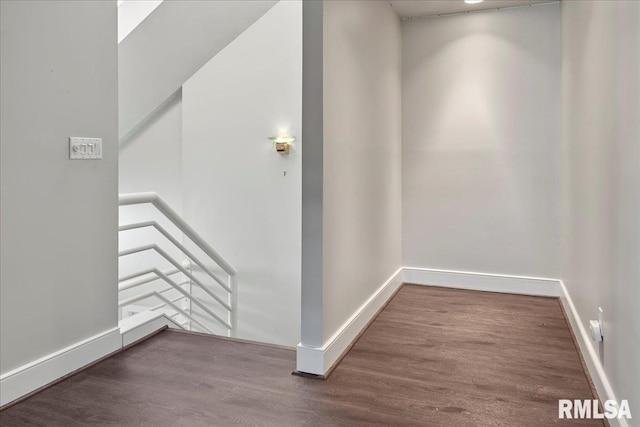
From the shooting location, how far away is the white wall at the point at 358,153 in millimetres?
2510

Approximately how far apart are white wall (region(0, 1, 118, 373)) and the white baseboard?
4cm

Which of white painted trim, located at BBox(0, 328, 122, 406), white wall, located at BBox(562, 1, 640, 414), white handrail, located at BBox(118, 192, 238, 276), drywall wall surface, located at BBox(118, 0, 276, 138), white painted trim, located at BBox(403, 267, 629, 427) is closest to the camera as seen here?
white wall, located at BBox(562, 1, 640, 414)

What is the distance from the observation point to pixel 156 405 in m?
2.10

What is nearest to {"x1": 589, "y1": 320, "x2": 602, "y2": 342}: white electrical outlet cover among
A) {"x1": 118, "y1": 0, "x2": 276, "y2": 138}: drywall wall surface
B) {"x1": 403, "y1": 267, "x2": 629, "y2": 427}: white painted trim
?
{"x1": 403, "y1": 267, "x2": 629, "y2": 427}: white painted trim

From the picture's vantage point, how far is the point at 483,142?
4.07 meters

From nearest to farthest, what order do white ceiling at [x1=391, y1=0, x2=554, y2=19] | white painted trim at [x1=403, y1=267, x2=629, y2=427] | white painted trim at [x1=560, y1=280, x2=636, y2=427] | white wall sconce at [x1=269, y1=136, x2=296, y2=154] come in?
white painted trim at [x1=560, y1=280, x2=636, y2=427], white painted trim at [x1=403, y1=267, x2=629, y2=427], white ceiling at [x1=391, y1=0, x2=554, y2=19], white wall sconce at [x1=269, y1=136, x2=296, y2=154]

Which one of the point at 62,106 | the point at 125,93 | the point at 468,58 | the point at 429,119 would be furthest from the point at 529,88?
the point at 125,93

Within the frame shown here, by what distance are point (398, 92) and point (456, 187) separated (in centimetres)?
102

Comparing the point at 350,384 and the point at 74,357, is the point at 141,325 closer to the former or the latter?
the point at 74,357

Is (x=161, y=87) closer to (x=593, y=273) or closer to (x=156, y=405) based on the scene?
(x=156, y=405)

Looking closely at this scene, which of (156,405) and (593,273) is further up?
(593,273)

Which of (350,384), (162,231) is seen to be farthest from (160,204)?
(350,384)

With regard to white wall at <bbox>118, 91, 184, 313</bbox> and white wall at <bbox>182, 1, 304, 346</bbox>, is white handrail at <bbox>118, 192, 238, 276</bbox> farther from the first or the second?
white wall at <bbox>118, 91, 184, 313</bbox>

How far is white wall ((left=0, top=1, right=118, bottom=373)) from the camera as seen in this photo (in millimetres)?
2133
